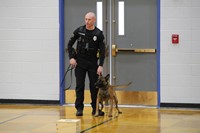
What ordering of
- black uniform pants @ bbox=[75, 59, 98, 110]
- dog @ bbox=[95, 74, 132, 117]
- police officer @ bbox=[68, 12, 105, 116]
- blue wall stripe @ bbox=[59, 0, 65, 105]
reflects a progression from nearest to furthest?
dog @ bbox=[95, 74, 132, 117]
police officer @ bbox=[68, 12, 105, 116]
black uniform pants @ bbox=[75, 59, 98, 110]
blue wall stripe @ bbox=[59, 0, 65, 105]

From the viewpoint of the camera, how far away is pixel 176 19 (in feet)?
37.5

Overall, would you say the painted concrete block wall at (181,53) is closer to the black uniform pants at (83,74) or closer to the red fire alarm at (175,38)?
the red fire alarm at (175,38)

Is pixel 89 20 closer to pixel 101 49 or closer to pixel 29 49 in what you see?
pixel 101 49

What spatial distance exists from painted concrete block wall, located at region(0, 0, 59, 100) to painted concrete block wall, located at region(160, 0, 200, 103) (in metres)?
2.58

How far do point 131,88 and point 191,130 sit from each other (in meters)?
3.46

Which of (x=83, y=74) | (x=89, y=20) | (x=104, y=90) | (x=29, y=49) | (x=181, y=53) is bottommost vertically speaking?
(x=104, y=90)

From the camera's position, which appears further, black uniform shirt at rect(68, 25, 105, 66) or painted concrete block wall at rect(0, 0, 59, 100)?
painted concrete block wall at rect(0, 0, 59, 100)

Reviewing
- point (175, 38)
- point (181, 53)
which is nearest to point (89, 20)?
point (175, 38)

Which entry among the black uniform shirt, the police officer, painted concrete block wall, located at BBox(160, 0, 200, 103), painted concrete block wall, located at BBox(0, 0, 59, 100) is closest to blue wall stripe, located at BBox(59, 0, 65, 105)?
painted concrete block wall, located at BBox(0, 0, 59, 100)

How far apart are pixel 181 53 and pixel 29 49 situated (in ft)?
11.9

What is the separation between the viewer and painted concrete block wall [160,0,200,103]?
11328mm

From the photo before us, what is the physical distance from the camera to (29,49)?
12117 mm

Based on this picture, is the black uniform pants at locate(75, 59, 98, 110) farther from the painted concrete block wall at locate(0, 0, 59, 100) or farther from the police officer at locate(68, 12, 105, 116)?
the painted concrete block wall at locate(0, 0, 59, 100)

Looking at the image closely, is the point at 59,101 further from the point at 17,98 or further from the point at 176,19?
the point at 176,19
